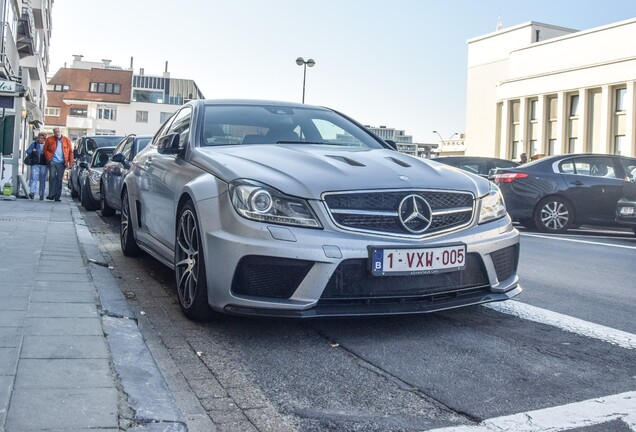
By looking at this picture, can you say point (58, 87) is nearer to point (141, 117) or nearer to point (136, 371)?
point (141, 117)

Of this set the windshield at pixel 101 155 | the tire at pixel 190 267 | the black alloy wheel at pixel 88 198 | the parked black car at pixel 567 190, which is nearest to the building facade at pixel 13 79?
the windshield at pixel 101 155

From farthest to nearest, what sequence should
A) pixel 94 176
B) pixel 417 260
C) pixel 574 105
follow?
pixel 574 105
pixel 94 176
pixel 417 260

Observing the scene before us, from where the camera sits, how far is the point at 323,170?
189 inches

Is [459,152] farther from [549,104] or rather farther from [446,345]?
[446,345]

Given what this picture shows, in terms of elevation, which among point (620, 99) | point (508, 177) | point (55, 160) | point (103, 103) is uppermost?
point (103, 103)

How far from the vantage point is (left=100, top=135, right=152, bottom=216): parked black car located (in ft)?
40.4

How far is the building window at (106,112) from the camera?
342 feet

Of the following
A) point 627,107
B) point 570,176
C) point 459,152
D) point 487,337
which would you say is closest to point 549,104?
point 627,107

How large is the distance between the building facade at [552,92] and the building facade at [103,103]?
148ft

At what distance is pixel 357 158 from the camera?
17.2 feet

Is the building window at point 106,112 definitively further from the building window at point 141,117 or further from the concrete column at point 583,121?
the concrete column at point 583,121

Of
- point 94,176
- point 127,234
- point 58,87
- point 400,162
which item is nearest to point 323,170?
point 400,162

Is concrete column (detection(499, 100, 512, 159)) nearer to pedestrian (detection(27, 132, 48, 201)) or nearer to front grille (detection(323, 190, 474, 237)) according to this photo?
pedestrian (detection(27, 132, 48, 201))

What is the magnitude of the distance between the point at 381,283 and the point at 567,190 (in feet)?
36.2
